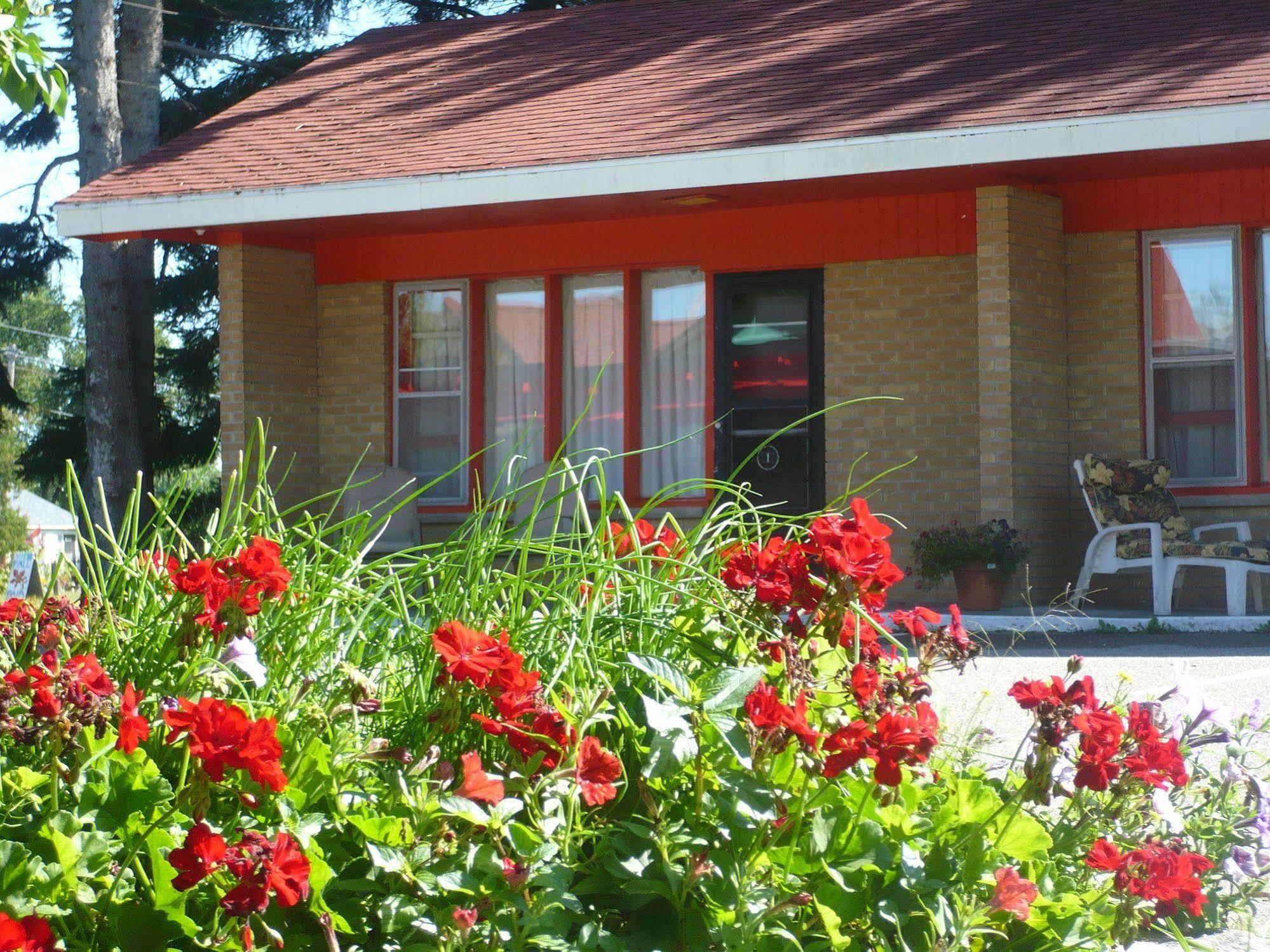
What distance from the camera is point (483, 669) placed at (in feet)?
6.52

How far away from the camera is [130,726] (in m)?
1.96

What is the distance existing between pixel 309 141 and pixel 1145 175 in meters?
6.41

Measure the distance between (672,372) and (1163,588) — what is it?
4.30 metres

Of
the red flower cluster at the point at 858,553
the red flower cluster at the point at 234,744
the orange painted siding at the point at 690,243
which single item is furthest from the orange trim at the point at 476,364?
the red flower cluster at the point at 234,744

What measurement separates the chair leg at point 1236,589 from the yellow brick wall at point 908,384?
1989 millimetres

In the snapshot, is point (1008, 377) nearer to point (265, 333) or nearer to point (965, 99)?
point (965, 99)

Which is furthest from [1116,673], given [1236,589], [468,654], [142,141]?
[142,141]

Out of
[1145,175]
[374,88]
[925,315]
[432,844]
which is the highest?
[374,88]

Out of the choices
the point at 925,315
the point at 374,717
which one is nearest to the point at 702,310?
the point at 925,315

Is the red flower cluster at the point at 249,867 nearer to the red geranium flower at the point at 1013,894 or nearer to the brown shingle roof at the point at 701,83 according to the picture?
the red geranium flower at the point at 1013,894

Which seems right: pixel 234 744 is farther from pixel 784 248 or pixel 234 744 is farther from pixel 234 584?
pixel 784 248

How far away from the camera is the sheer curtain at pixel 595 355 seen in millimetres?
12633

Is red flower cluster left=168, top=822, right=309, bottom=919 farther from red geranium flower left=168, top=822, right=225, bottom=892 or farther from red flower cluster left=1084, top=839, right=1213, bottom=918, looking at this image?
red flower cluster left=1084, top=839, right=1213, bottom=918

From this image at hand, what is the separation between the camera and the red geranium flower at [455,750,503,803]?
1.91 metres
